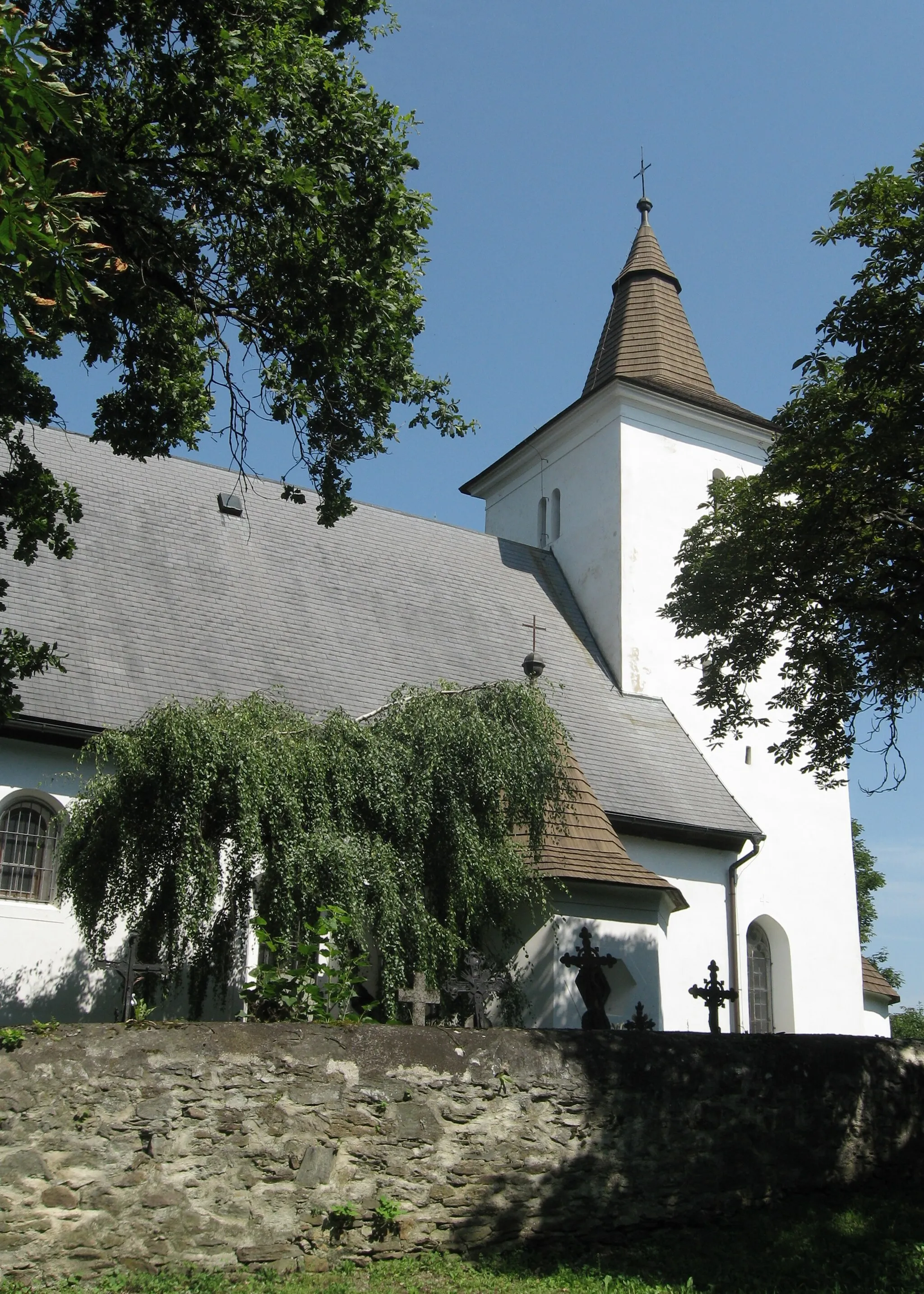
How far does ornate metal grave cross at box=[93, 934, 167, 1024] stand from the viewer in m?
10.5

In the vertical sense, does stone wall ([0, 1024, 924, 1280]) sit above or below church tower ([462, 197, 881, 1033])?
below

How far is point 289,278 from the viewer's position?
879cm

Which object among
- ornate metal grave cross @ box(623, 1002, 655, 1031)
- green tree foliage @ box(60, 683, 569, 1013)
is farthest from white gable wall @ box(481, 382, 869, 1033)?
green tree foliage @ box(60, 683, 569, 1013)

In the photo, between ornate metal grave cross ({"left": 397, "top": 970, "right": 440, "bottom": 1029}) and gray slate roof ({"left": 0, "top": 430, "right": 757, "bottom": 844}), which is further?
gray slate roof ({"left": 0, "top": 430, "right": 757, "bottom": 844})

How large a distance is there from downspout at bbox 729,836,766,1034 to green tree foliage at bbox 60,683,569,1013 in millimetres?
6616

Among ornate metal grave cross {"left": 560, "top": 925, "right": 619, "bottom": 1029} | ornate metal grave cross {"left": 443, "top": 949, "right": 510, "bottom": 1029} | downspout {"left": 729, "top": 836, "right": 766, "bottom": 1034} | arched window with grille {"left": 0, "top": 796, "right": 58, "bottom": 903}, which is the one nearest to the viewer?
ornate metal grave cross {"left": 443, "top": 949, "right": 510, "bottom": 1029}

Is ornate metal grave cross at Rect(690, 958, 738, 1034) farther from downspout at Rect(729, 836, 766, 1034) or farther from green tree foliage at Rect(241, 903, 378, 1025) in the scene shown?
downspout at Rect(729, 836, 766, 1034)

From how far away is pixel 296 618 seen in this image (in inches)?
698

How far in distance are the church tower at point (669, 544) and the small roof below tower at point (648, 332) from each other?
33 mm

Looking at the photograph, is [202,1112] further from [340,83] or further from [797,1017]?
[797,1017]

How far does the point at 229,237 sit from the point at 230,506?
10.2 metres

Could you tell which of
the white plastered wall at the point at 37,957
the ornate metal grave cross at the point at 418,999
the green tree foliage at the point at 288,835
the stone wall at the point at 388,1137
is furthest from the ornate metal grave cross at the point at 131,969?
the stone wall at the point at 388,1137

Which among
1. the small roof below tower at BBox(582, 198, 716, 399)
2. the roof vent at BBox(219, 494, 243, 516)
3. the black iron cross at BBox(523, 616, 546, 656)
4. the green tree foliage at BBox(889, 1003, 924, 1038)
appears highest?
the small roof below tower at BBox(582, 198, 716, 399)

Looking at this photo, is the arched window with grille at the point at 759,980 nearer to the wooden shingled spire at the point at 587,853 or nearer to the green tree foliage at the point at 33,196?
the wooden shingled spire at the point at 587,853
